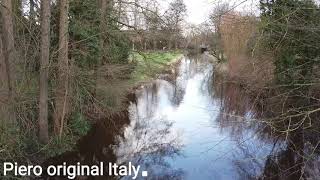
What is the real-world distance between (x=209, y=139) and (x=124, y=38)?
6.18 meters

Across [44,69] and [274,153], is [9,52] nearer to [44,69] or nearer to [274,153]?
[44,69]

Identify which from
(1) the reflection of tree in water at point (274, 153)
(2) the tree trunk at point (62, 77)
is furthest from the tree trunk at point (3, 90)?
(1) the reflection of tree in water at point (274, 153)

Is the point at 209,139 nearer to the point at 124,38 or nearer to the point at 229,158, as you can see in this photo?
the point at 229,158

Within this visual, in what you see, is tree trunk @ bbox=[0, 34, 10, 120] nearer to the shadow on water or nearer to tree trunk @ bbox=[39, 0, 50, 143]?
tree trunk @ bbox=[39, 0, 50, 143]

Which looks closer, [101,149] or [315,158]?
[315,158]

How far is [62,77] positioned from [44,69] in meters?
0.58

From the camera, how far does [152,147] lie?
1254 cm

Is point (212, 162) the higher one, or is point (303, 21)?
point (303, 21)

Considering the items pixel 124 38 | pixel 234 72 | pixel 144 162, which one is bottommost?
pixel 144 162

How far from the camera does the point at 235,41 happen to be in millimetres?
28656

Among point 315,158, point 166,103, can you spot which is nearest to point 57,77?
point 315,158

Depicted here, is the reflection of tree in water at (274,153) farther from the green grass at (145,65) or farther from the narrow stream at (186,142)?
A: the green grass at (145,65)

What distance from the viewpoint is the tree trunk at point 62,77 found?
456 inches

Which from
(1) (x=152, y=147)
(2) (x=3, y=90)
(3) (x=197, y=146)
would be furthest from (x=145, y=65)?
(2) (x=3, y=90)
